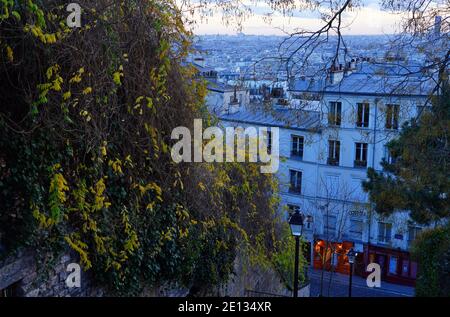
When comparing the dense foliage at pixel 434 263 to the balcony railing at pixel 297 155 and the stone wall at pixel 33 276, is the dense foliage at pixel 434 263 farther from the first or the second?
the balcony railing at pixel 297 155

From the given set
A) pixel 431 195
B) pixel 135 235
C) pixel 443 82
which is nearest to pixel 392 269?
pixel 431 195

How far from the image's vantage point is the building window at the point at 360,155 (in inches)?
835

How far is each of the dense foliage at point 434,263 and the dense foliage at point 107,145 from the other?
4.94 m

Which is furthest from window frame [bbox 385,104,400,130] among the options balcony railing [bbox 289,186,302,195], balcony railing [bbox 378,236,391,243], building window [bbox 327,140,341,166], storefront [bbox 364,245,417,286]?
storefront [bbox 364,245,417,286]

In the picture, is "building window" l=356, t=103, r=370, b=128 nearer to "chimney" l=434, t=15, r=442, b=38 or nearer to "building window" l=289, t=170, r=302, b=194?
"chimney" l=434, t=15, r=442, b=38

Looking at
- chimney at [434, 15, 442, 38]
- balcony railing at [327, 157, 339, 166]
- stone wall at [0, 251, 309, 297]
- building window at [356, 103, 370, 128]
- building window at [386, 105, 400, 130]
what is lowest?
balcony railing at [327, 157, 339, 166]

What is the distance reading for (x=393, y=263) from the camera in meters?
22.4

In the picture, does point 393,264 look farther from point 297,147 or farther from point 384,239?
point 297,147

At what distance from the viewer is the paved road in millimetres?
20031

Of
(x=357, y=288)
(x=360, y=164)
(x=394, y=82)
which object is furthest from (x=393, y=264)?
(x=394, y=82)

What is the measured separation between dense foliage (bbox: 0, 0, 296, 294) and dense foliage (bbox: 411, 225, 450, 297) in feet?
16.2

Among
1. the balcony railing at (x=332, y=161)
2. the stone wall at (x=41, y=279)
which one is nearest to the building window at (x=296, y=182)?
the balcony railing at (x=332, y=161)

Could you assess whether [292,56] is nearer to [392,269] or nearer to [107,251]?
[107,251]
